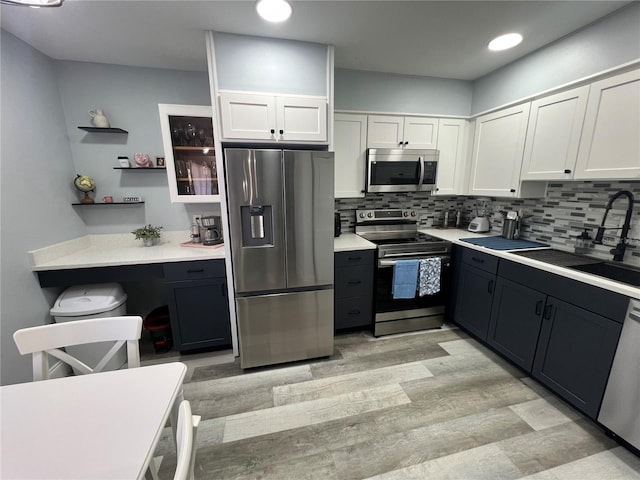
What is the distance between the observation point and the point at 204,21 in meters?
1.66

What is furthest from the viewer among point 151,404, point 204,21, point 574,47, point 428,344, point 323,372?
point 428,344

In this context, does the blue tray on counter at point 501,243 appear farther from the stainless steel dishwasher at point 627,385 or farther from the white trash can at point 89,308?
the white trash can at point 89,308

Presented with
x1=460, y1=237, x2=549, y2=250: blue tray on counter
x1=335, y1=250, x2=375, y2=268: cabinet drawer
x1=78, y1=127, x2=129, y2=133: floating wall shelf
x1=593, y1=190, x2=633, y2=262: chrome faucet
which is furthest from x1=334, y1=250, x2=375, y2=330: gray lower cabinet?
x1=78, y1=127, x2=129, y2=133: floating wall shelf

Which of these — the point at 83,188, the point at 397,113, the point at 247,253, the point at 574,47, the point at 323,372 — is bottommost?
the point at 323,372

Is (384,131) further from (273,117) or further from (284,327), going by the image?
(284,327)

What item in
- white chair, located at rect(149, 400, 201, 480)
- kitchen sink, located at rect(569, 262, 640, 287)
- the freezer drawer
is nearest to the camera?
white chair, located at rect(149, 400, 201, 480)

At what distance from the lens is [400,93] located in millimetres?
2604

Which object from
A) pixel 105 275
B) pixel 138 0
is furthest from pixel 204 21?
pixel 105 275

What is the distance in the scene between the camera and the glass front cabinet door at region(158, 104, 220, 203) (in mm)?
2156

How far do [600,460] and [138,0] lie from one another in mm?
3643

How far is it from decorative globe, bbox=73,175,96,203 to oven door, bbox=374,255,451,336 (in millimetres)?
2713

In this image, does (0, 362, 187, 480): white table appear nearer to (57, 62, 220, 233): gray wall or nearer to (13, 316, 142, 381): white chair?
(13, 316, 142, 381): white chair

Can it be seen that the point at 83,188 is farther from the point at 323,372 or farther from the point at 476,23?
the point at 476,23

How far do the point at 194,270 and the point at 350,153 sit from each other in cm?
180
